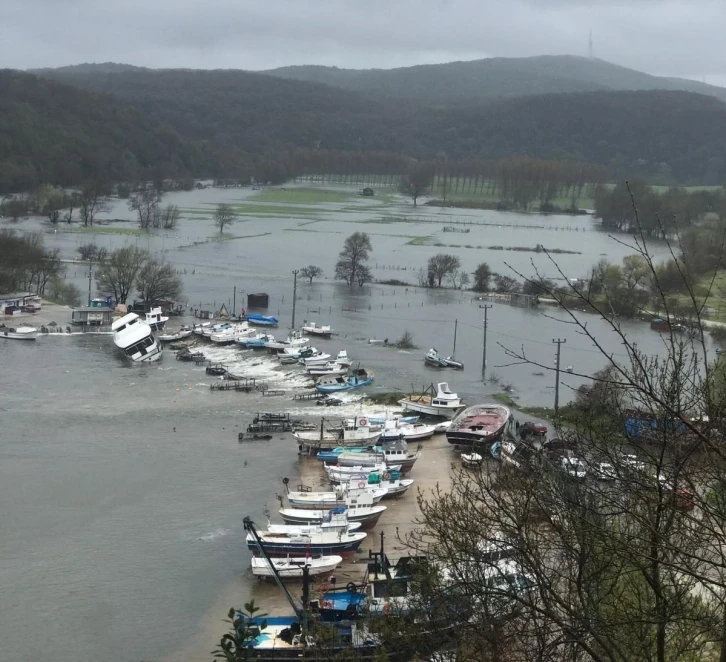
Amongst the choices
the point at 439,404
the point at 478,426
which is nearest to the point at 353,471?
the point at 478,426

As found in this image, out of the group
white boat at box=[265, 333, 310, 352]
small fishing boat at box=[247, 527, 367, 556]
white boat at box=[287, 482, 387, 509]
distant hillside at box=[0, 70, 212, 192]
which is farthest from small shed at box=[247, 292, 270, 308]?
distant hillside at box=[0, 70, 212, 192]

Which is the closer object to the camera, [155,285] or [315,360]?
[315,360]

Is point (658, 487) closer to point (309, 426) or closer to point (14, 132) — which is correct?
point (309, 426)

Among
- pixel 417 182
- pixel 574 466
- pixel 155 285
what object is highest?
pixel 574 466

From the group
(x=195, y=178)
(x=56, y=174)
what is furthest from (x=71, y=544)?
(x=195, y=178)

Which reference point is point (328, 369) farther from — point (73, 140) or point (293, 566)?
point (73, 140)

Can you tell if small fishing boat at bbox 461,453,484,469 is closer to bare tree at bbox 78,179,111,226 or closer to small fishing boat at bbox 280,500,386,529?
small fishing boat at bbox 280,500,386,529

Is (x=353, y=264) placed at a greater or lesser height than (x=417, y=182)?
lesser
